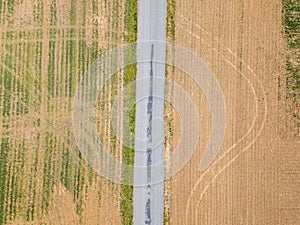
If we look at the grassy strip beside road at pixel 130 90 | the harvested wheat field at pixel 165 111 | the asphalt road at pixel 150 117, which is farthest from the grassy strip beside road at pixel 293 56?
the grassy strip beside road at pixel 130 90

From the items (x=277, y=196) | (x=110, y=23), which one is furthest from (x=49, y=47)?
(x=277, y=196)

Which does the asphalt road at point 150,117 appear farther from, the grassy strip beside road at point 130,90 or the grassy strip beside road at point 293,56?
the grassy strip beside road at point 293,56

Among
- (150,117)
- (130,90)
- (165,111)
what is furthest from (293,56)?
(130,90)

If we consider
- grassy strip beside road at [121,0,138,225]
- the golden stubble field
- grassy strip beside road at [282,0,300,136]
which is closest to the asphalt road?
grassy strip beside road at [121,0,138,225]

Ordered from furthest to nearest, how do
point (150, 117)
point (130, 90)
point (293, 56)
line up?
point (293, 56) < point (130, 90) < point (150, 117)

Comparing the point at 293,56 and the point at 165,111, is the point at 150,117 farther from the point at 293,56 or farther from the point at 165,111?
the point at 293,56

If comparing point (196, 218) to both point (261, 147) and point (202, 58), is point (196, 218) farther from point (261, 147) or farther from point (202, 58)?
point (202, 58)
